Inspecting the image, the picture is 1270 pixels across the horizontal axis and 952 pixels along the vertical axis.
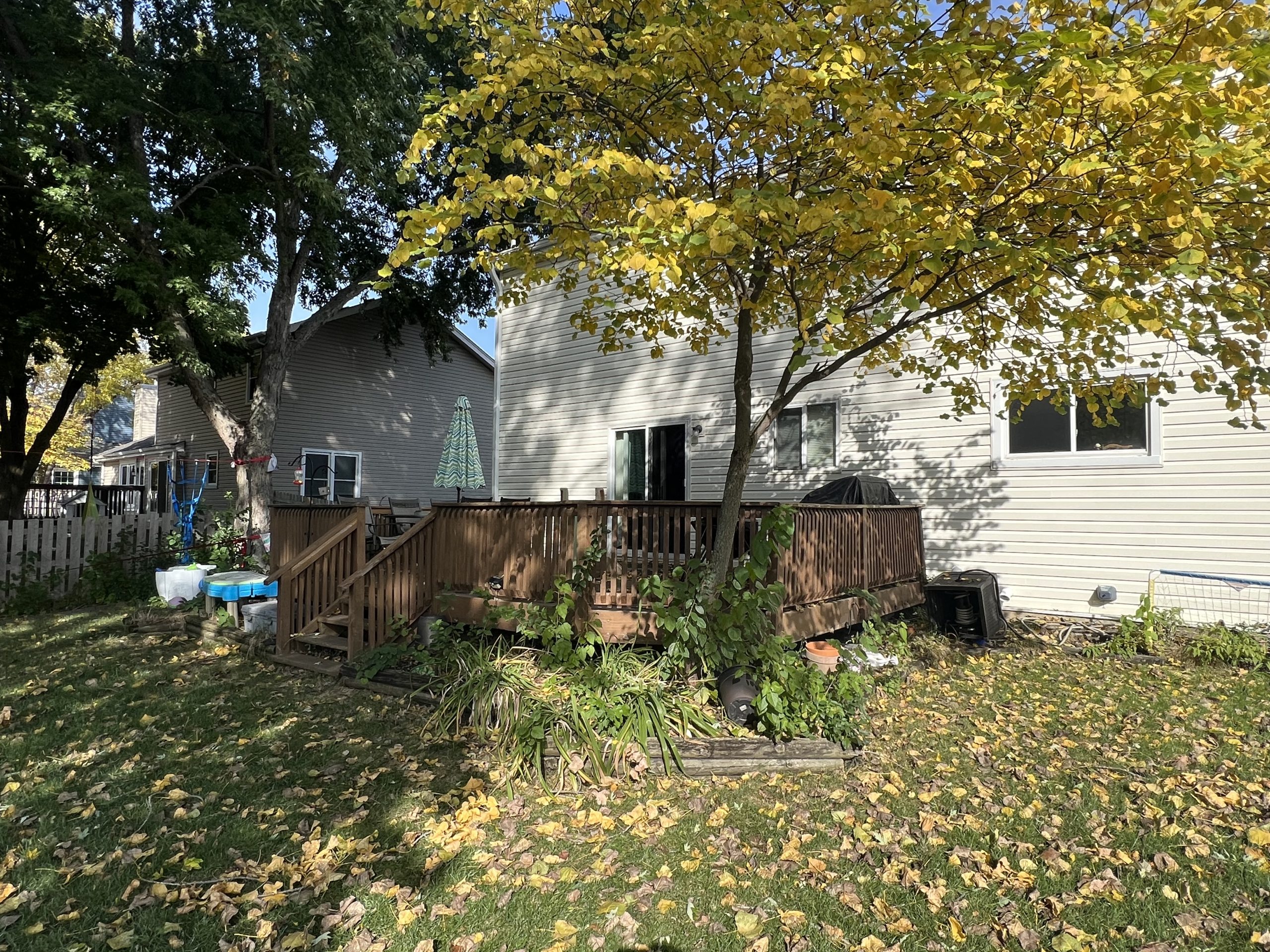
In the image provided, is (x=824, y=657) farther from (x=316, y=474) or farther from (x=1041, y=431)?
(x=316, y=474)

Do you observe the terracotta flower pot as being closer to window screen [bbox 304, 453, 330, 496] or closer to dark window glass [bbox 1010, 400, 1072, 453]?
dark window glass [bbox 1010, 400, 1072, 453]

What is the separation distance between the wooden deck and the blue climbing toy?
428 centimetres

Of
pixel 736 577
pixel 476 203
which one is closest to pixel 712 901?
pixel 736 577

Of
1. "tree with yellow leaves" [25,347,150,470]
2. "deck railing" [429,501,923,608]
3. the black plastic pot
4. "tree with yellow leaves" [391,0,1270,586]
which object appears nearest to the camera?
"tree with yellow leaves" [391,0,1270,586]

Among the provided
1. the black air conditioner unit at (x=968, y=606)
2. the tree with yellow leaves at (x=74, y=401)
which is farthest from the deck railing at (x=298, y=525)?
the tree with yellow leaves at (x=74, y=401)

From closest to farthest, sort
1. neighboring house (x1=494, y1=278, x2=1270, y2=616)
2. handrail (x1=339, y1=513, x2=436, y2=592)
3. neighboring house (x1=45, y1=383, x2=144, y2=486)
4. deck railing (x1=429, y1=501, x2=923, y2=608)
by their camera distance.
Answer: deck railing (x1=429, y1=501, x2=923, y2=608), handrail (x1=339, y1=513, x2=436, y2=592), neighboring house (x1=494, y1=278, x2=1270, y2=616), neighboring house (x1=45, y1=383, x2=144, y2=486)

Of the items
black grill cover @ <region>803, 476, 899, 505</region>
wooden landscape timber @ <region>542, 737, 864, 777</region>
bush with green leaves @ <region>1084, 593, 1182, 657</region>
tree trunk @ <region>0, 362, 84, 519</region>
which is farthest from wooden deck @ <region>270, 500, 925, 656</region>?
tree trunk @ <region>0, 362, 84, 519</region>

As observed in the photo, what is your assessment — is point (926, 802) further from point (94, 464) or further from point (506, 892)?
point (94, 464)

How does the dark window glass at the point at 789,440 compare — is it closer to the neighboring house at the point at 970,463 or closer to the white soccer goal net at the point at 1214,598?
the neighboring house at the point at 970,463

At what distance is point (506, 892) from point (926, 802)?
2.39 metres

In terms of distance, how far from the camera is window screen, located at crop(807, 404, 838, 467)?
373 inches

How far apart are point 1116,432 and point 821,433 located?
351 cm

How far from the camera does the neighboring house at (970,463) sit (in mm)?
7000

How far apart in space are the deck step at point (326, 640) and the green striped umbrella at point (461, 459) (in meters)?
4.27
